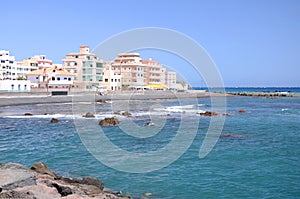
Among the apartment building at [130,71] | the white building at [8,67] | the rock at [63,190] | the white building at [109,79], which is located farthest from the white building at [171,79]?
the rock at [63,190]

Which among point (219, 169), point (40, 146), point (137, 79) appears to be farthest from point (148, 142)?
point (137, 79)

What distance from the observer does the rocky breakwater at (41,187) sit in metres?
7.77

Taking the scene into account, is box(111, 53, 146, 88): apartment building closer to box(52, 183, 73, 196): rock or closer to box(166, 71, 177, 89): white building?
box(166, 71, 177, 89): white building

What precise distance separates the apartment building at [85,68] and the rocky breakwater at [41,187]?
70.3 metres

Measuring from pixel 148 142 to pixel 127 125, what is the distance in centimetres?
825

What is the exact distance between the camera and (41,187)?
361 inches

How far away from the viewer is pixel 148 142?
2067 centimetres

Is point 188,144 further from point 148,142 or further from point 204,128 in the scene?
point 204,128

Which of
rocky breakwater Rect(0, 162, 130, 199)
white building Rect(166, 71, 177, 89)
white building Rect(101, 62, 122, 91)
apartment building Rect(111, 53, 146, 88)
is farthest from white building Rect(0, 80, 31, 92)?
rocky breakwater Rect(0, 162, 130, 199)

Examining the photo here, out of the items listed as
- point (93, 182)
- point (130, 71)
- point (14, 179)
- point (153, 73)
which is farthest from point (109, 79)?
point (14, 179)

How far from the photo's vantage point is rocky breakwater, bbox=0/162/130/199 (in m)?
7.77

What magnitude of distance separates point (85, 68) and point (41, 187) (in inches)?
3008

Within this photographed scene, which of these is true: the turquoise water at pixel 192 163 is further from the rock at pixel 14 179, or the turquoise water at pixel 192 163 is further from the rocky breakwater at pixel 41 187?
the rock at pixel 14 179

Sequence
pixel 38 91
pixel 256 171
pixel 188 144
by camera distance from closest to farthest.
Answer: pixel 256 171
pixel 188 144
pixel 38 91
